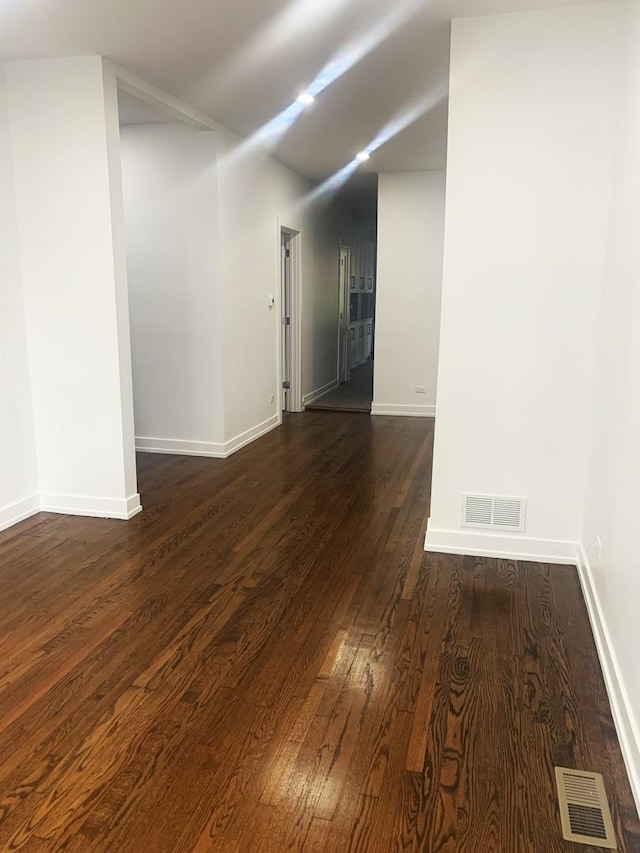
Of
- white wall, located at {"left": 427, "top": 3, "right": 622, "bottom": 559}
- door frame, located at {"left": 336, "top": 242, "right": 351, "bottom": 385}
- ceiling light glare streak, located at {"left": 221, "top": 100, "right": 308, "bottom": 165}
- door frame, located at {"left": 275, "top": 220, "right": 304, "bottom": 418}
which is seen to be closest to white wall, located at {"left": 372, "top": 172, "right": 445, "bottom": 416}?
door frame, located at {"left": 275, "top": 220, "right": 304, "bottom": 418}

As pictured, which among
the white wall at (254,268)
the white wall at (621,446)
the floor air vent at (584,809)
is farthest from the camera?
the white wall at (254,268)

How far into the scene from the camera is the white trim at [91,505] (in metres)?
4.04

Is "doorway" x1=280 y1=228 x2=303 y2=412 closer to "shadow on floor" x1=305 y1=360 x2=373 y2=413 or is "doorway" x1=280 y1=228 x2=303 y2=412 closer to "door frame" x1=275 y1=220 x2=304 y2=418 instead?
"door frame" x1=275 y1=220 x2=304 y2=418

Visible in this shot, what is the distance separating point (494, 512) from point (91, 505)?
8.12 feet

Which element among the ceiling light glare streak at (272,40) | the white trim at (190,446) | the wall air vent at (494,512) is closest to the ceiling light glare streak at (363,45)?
the ceiling light glare streak at (272,40)

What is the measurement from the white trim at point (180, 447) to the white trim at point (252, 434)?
0.30 feet

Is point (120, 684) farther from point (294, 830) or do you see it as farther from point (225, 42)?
point (225, 42)

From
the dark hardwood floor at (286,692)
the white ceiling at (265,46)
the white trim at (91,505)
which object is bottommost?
the dark hardwood floor at (286,692)

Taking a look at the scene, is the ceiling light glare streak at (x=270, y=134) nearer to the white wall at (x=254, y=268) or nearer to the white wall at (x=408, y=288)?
the white wall at (x=254, y=268)

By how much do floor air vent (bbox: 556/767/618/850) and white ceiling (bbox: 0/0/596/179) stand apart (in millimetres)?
3052

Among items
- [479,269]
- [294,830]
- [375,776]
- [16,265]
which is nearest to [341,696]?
[375,776]

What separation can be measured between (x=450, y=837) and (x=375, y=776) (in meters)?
0.28

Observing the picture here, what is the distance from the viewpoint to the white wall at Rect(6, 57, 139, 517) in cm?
362

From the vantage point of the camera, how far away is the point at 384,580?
3.14m
